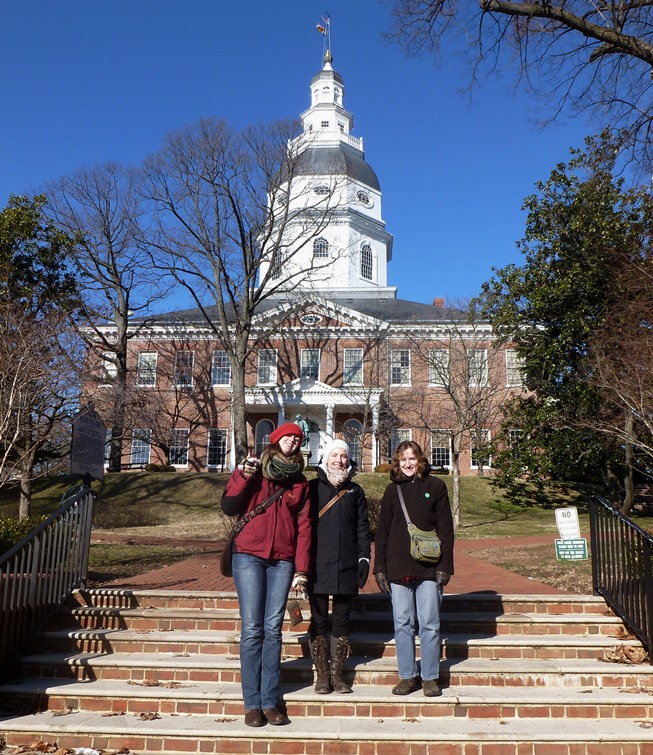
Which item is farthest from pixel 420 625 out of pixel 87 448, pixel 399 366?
pixel 399 366

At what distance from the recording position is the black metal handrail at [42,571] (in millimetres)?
5223

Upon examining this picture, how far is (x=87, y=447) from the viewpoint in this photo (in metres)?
7.00

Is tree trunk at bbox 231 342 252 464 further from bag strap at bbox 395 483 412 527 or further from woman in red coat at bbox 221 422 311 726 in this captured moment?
woman in red coat at bbox 221 422 311 726

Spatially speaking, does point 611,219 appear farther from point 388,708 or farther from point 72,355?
point 388,708

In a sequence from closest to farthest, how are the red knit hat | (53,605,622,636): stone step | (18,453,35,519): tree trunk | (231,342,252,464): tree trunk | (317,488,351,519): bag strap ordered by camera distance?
the red knit hat → (317,488,351,519): bag strap → (53,605,622,636): stone step → (18,453,35,519): tree trunk → (231,342,252,464): tree trunk

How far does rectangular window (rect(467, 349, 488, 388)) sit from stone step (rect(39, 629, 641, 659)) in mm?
19783

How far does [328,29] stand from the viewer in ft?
200

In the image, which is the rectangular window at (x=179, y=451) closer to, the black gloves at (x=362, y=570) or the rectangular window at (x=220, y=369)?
the rectangular window at (x=220, y=369)

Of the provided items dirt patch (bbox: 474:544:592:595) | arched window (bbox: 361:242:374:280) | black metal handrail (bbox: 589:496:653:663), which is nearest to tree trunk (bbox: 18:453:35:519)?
dirt patch (bbox: 474:544:592:595)

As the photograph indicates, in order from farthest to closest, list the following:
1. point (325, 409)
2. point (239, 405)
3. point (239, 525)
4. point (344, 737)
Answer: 1. point (325, 409)
2. point (239, 405)
3. point (239, 525)
4. point (344, 737)

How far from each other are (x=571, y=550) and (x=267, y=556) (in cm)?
722

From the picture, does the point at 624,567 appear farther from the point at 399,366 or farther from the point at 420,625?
the point at 399,366

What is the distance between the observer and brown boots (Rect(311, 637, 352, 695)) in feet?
15.7

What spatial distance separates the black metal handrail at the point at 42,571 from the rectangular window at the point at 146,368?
3020cm
